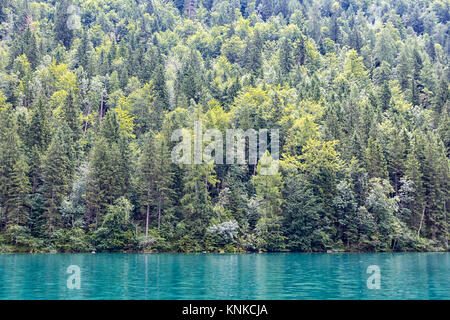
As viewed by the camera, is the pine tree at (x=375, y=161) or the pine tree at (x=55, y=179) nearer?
the pine tree at (x=55, y=179)

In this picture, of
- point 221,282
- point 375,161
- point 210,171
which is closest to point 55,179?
point 210,171

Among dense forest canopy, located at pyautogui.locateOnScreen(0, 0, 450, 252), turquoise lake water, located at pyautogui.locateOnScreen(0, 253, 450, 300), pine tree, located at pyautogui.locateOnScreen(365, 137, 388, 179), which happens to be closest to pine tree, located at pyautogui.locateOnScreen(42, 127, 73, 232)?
dense forest canopy, located at pyautogui.locateOnScreen(0, 0, 450, 252)

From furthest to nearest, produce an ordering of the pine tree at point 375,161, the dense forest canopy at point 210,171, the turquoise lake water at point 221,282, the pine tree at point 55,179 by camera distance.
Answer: the pine tree at point 375,161, the dense forest canopy at point 210,171, the pine tree at point 55,179, the turquoise lake water at point 221,282

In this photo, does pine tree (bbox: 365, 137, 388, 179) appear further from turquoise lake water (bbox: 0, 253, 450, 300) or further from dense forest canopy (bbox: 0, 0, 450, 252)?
turquoise lake water (bbox: 0, 253, 450, 300)

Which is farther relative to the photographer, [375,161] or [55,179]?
[375,161]

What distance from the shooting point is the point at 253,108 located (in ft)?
323

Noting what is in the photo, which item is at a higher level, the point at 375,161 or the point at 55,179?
the point at 375,161

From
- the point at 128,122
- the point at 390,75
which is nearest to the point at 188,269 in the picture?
the point at 128,122

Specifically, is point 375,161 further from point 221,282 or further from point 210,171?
point 221,282

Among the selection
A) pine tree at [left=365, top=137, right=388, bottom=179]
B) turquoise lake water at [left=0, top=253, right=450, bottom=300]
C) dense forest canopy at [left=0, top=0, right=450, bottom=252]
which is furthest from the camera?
pine tree at [left=365, top=137, right=388, bottom=179]

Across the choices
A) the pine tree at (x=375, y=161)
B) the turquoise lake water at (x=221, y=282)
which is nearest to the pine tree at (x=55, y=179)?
the turquoise lake water at (x=221, y=282)

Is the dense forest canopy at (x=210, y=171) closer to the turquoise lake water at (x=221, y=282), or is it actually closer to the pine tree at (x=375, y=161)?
the pine tree at (x=375, y=161)

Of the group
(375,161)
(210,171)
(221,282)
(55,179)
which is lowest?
(221,282)
